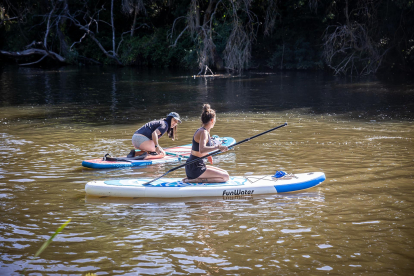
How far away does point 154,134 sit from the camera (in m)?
7.86

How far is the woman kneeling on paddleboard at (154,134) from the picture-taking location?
25.7 feet

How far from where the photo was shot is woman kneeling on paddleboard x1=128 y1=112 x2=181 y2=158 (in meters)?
7.84

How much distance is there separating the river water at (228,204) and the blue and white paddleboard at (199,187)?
0.10 meters

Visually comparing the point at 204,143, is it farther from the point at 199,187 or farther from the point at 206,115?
the point at 199,187

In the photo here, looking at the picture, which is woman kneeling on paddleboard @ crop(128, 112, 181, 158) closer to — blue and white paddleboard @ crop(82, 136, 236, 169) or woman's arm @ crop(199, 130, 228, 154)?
blue and white paddleboard @ crop(82, 136, 236, 169)

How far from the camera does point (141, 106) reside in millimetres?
14547

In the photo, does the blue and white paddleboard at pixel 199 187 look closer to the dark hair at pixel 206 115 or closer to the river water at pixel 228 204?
the river water at pixel 228 204

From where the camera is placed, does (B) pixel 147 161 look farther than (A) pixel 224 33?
No

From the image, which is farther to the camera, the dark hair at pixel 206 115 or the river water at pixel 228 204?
the dark hair at pixel 206 115

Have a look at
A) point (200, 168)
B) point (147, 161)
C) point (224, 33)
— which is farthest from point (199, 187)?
point (224, 33)

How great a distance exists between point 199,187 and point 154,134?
2.20 meters

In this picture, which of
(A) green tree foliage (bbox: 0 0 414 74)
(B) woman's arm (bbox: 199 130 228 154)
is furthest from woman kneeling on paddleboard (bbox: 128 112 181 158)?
(A) green tree foliage (bbox: 0 0 414 74)

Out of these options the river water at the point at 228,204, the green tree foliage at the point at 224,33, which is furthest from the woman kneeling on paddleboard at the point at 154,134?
the green tree foliage at the point at 224,33

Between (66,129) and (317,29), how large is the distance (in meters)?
20.4
